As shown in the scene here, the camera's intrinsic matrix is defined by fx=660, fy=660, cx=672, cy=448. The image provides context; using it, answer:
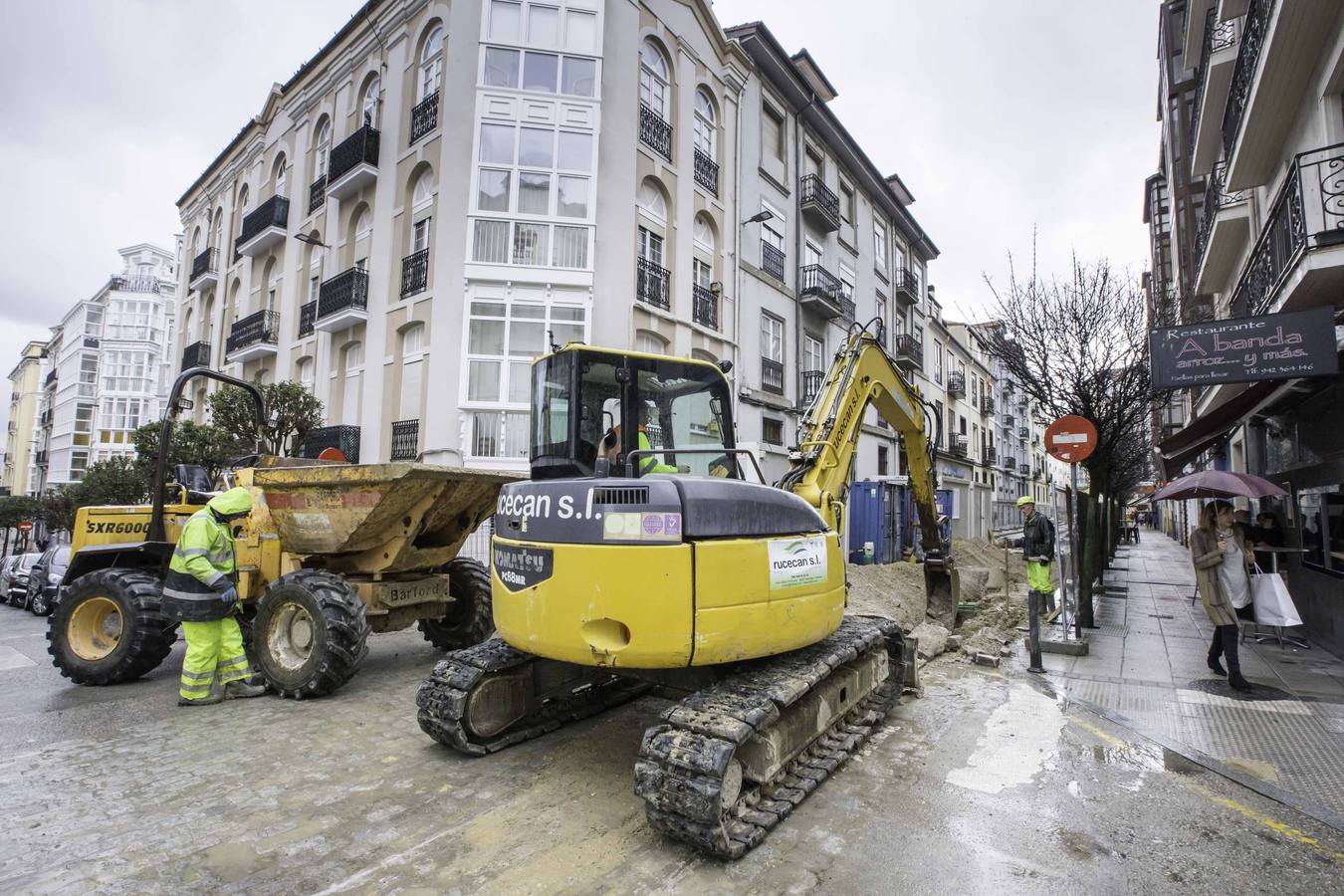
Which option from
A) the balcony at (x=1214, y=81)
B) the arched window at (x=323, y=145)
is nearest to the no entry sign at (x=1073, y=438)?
the balcony at (x=1214, y=81)

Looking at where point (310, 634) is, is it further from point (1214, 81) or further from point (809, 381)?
point (809, 381)

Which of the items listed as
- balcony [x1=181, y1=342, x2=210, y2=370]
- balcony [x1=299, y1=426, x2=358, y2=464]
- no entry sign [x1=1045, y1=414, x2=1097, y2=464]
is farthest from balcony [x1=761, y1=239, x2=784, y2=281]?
balcony [x1=181, y1=342, x2=210, y2=370]

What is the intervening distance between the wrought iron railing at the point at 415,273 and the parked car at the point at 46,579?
8.14 m

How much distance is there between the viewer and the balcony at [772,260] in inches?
760

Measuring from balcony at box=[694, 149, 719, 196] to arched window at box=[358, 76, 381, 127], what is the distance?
8.50 meters

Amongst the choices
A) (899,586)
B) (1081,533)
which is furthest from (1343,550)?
(899,586)

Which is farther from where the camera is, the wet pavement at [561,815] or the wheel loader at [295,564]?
the wheel loader at [295,564]

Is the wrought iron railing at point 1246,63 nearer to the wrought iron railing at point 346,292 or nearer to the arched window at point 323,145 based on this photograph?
the wrought iron railing at point 346,292

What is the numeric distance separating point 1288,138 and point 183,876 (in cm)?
1446

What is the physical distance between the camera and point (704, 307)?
1695 centimetres

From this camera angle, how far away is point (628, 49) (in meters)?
15.0

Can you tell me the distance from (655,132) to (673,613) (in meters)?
14.8

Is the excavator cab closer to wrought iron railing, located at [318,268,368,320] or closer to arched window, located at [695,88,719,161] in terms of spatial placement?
wrought iron railing, located at [318,268,368,320]

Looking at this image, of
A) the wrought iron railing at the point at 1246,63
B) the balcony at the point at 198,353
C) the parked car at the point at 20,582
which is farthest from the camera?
the balcony at the point at 198,353
